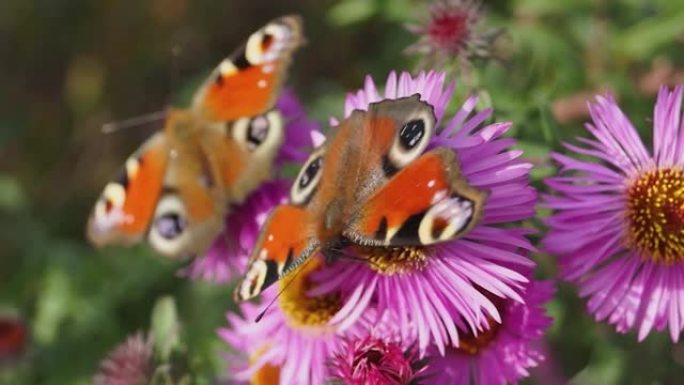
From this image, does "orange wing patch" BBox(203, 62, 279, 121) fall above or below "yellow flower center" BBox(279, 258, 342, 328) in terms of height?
above

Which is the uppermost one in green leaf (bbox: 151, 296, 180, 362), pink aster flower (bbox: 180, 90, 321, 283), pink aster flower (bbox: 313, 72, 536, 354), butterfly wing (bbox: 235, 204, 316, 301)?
pink aster flower (bbox: 180, 90, 321, 283)

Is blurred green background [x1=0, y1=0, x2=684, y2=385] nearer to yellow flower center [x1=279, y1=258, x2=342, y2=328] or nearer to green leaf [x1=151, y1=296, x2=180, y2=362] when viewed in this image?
green leaf [x1=151, y1=296, x2=180, y2=362]

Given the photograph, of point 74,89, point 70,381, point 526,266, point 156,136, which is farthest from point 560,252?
point 74,89

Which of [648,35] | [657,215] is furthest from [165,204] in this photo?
[648,35]

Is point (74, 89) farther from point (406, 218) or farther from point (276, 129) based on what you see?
point (406, 218)

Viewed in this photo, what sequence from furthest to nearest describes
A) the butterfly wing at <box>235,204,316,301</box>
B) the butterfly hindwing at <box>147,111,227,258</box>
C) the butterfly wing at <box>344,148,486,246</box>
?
the butterfly hindwing at <box>147,111,227,258</box>, the butterfly wing at <box>235,204,316,301</box>, the butterfly wing at <box>344,148,486,246</box>

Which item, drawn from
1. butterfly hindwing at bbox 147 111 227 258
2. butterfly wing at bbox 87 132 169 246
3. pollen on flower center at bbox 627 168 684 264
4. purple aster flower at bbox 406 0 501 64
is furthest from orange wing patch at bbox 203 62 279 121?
pollen on flower center at bbox 627 168 684 264

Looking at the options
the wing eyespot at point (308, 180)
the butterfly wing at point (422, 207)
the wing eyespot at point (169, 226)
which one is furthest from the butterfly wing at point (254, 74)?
the butterfly wing at point (422, 207)
